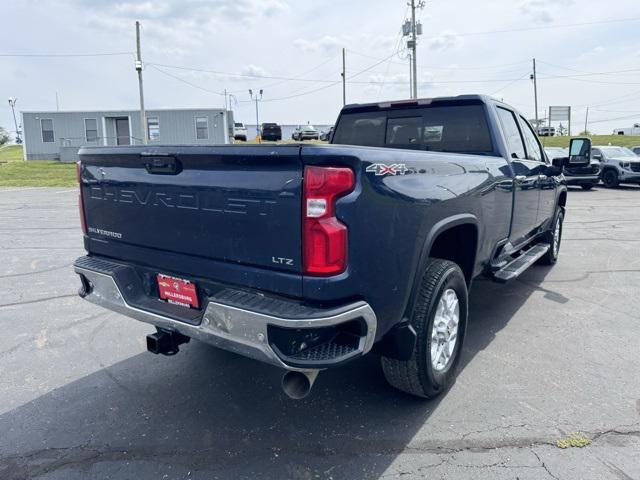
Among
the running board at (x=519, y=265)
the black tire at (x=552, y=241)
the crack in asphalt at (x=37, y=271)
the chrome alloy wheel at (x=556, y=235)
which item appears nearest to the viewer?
the running board at (x=519, y=265)

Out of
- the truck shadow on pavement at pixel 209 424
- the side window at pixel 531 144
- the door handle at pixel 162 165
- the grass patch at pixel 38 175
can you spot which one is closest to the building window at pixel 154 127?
the grass patch at pixel 38 175

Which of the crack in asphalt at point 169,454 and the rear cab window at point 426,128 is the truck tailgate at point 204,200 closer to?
the crack in asphalt at point 169,454

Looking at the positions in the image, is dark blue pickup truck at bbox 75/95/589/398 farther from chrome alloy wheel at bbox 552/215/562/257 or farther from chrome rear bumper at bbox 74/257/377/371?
chrome alloy wheel at bbox 552/215/562/257

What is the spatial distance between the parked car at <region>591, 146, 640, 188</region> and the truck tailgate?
67.3ft

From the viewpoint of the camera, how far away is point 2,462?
Result: 274 centimetres

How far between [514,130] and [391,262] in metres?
3.21

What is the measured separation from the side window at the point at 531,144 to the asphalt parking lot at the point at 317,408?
168 centimetres

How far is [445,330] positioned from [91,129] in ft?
118

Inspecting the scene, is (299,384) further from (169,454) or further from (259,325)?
(169,454)

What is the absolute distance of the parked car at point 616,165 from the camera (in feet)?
62.7

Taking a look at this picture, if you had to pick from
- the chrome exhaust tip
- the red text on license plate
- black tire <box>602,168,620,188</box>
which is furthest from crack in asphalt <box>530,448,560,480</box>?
black tire <box>602,168,620,188</box>

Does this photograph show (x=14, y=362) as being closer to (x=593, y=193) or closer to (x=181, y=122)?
(x=593, y=193)

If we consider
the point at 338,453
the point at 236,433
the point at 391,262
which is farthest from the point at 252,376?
the point at 391,262

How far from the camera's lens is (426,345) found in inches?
120
